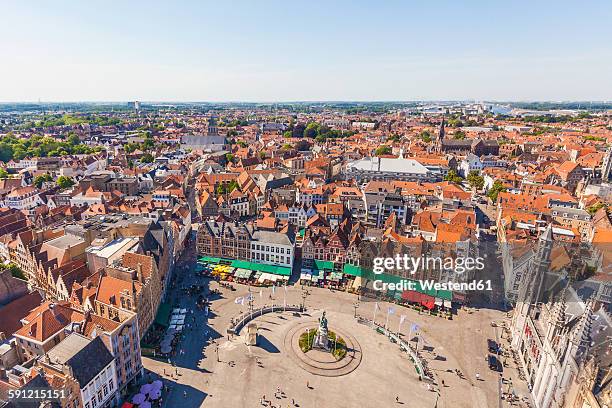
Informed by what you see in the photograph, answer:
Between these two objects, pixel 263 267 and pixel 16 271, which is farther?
pixel 263 267

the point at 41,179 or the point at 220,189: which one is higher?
the point at 41,179

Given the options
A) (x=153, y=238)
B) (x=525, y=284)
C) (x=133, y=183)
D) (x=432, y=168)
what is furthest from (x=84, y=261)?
(x=432, y=168)

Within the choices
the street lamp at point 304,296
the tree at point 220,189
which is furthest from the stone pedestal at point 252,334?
the tree at point 220,189

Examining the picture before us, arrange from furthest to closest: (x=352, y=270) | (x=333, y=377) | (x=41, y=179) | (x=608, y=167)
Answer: (x=608, y=167), (x=41, y=179), (x=352, y=270), (x=333, y=377)

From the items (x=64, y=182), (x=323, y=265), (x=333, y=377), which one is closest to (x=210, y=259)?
(x=323, y=265)

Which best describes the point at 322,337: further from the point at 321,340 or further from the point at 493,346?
the point at 493,346

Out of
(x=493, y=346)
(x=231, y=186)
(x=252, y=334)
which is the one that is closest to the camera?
(x=252, y=334)
